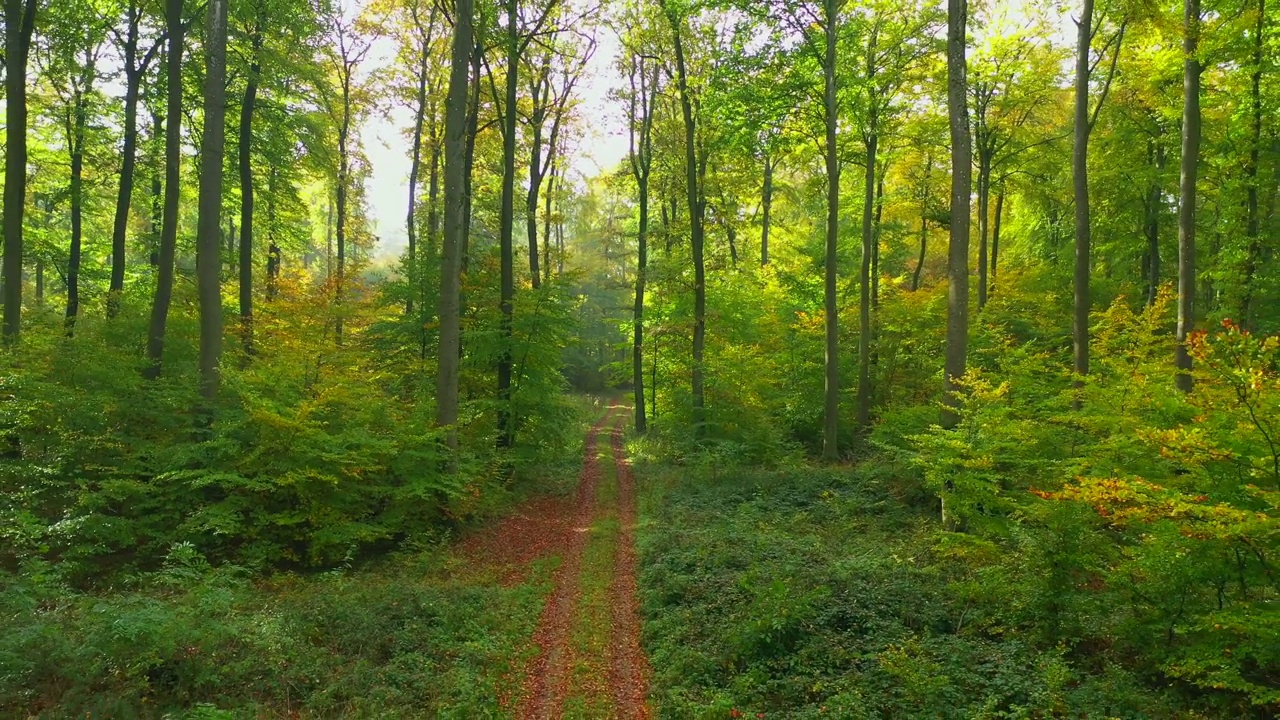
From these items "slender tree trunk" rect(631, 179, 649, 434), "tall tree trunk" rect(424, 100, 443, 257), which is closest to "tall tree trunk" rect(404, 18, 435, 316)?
"tall tree trunk" rect(424, 100, 443, 257)

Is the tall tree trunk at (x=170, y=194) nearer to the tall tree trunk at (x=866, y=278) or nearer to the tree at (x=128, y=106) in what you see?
the tree at (x=128, y=106)

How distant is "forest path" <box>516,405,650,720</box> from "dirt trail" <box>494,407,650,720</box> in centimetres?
1

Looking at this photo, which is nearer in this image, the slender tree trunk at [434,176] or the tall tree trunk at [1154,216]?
the tall tree trunk at [1154,216]

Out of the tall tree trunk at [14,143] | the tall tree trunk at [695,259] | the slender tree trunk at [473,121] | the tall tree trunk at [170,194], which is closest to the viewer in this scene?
the tall tree trunk at [170,194]

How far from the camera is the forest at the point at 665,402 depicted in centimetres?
568

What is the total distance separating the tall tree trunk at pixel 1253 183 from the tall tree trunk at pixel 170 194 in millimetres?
23016

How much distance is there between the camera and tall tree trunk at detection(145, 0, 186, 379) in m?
12.1

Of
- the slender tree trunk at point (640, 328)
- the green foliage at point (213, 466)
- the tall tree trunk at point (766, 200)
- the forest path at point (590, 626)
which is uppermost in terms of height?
the tall tree trunk at point (766, 200)

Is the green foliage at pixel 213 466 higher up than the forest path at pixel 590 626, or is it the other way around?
the green foliage at pixel 213 466

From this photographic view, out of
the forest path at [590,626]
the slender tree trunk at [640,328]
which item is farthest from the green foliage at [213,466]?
the slender tree trunk at [640,328]

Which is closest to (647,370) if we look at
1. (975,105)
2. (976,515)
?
(975,105)

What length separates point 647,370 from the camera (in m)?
23.6

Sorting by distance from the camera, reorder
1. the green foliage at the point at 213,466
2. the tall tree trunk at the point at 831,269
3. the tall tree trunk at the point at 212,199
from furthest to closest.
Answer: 1. the tall tree trunk at the point at 831,269
2. the tall tree trunk at the point at 212,199
3. the green foliage at the point at 213,466

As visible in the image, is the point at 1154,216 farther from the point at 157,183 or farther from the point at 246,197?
the point at 157,183
